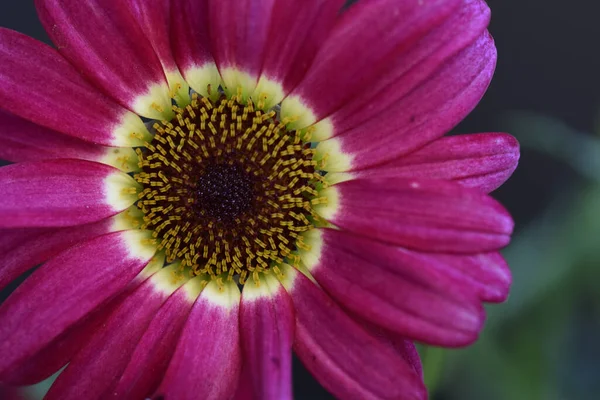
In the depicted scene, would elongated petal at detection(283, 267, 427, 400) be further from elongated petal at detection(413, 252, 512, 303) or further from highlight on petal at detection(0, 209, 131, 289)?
highlight on petal at detection(0, 209, 131, 289)

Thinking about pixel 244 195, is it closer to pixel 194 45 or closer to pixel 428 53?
pixel 194 45

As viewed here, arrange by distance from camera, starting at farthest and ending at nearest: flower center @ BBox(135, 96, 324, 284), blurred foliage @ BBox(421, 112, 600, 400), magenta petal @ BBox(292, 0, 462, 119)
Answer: blurred foliage @ BBox(421, 112, 600, 400), flower center @ BBox(135, 96, 324, 284), magenta petal @ BBox(292, 0, 462, 119)

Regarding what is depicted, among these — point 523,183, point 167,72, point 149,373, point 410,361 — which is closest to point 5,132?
point 167,72

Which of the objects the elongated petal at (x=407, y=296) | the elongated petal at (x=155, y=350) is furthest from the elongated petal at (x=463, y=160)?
the elongated petal at (x=155, y=350)

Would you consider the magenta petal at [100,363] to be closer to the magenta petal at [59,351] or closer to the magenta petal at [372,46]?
the magenta petal at [59,351]

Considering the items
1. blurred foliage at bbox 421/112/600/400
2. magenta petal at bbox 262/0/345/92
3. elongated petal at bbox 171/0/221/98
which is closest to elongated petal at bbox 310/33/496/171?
magenta petal at bbox 262/0/345/92

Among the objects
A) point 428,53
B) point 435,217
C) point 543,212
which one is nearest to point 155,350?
point 435,217
